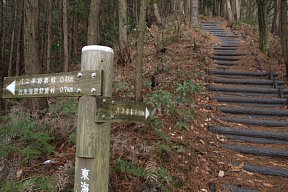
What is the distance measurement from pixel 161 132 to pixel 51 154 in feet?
7.05

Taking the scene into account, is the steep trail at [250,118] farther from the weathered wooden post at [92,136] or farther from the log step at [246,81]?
the weathered wooden post at [92,136]

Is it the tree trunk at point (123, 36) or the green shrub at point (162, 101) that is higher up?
the tree trunk at point (123, 36)

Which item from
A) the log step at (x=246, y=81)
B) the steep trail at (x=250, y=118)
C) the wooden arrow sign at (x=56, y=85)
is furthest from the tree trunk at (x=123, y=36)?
the wooden arrow sign at (x=56, y=85)

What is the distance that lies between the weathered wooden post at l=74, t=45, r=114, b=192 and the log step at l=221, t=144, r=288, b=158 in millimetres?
4204

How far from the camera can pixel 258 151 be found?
18.9ft

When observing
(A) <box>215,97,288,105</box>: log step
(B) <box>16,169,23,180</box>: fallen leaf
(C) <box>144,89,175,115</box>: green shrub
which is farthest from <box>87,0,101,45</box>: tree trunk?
(A) <box>215,97,288,105</box>: log step

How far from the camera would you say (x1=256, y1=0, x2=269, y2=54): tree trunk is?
1165 cm

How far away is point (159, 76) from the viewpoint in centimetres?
909

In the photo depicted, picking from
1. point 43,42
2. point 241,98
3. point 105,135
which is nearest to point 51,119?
point 105,135

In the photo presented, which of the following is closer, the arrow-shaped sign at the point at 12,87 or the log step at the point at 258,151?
the arrow-shaped sign at the point at 12,87

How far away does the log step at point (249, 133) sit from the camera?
20.5ft

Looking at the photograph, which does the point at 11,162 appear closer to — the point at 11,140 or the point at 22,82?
the point at 11,140

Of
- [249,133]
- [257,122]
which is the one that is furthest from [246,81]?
[249,133]

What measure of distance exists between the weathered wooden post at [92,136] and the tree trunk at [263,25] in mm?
11119
